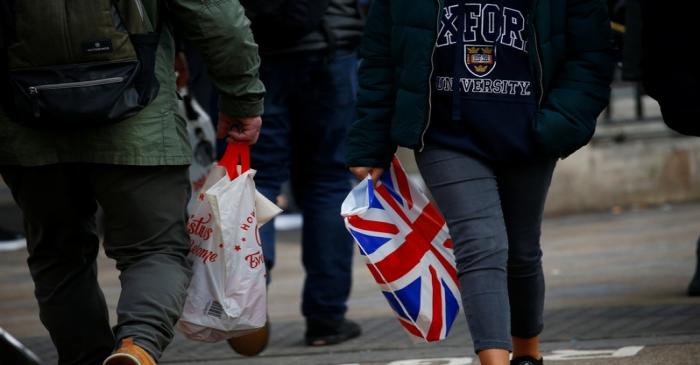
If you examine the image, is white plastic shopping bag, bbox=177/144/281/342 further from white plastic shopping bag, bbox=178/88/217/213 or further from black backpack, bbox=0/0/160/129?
white plastic shopping bag, bbox=178/88/217/213

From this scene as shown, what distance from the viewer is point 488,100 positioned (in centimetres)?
427

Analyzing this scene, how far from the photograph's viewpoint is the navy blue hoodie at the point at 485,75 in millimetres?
4266

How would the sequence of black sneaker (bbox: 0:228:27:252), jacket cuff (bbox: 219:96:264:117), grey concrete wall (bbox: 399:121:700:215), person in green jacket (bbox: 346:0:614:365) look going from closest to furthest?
person in green jacket (bbox: 346:0:614:365), jacket cuff (bbox: 219:96:264:117), black sneaker (bbox: 0:228:27:252), grey concrete wall (bbox: 399:121:700:215)

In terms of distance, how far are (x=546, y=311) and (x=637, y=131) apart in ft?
17.4

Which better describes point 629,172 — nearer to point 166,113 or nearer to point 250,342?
point 250,342

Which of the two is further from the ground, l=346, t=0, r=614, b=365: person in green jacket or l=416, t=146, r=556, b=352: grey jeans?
l=346, t=0, r=614, b=365: person in green jacket

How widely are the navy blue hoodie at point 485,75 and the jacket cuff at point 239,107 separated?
0.57 meters

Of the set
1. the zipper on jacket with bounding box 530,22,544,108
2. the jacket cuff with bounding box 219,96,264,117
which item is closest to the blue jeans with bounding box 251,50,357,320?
the jacket cuff with bounding box 219,96,264,117

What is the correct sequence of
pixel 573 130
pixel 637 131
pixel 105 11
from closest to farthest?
pixel 105 11, pixel 573 130, pixel 637 131

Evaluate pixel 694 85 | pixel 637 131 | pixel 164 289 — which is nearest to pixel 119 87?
pixel 164 289

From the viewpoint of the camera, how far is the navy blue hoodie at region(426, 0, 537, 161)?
427 centimetres

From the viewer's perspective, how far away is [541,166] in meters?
4.41

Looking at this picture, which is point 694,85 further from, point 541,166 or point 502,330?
point 502,330

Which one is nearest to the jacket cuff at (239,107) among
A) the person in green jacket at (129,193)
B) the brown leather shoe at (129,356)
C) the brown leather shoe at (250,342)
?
the person in green jacket at (129,193)
